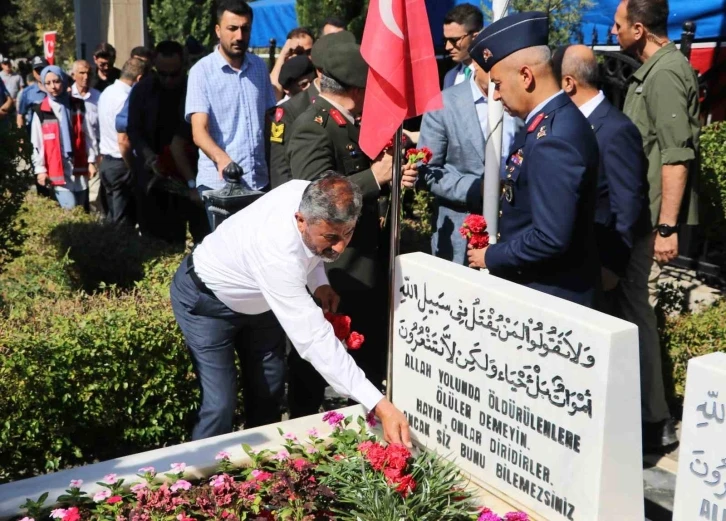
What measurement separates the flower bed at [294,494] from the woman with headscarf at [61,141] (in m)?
5.78

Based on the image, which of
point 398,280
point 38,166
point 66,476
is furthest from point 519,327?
point 38,166

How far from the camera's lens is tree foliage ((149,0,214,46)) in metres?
24.1

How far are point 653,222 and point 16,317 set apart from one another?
3.31m

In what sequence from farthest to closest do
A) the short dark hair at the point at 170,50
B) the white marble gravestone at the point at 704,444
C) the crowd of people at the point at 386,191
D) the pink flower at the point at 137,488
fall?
the short dark hair at the point at 170,50, the crowd of people at the point at 386,191, the pink flower at the point at 137,488, the white marble gravestone at the point at 704,444

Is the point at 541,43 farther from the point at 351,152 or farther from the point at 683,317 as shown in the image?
the point at 683,317

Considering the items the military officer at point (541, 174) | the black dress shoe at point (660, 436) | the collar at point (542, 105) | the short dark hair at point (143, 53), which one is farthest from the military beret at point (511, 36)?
the short dark hair at point (143, 53)

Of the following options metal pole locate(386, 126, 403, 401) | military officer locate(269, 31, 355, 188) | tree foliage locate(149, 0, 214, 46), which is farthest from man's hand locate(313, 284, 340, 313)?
tree foliage locate(149, 0, 214, 46)

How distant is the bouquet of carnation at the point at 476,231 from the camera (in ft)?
12.0

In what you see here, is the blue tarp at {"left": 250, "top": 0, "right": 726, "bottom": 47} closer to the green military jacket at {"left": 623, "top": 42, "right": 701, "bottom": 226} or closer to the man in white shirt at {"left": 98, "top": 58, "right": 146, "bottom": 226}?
the green military jacket at {"left": 623, "top": 42, "right": 701, "bottom": 226}

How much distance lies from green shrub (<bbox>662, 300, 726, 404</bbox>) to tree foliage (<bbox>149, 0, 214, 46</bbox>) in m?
20.6

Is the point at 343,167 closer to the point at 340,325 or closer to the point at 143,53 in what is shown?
the point at 340,325

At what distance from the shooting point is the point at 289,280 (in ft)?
10.8

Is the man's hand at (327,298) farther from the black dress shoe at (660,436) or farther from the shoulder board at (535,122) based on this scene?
the black dress shoe at (660,436)

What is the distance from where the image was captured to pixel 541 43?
3398mm
